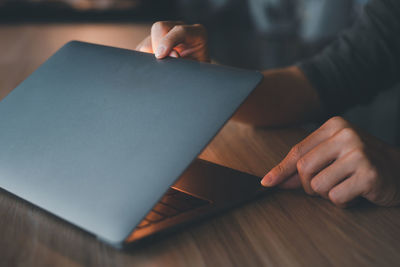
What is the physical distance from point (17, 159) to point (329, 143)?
14.2 inches

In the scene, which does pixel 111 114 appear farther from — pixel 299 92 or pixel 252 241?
pixel 299 92

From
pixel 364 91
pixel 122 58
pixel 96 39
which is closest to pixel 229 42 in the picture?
pixel 96 39

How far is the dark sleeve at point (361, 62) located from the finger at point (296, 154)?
1.14 feet

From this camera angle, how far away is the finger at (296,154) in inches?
18.2

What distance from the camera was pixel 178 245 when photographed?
36cm

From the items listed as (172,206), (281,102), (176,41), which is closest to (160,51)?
(176,41)

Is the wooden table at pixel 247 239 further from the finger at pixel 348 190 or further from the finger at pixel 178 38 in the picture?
the finger at pixel 178 38

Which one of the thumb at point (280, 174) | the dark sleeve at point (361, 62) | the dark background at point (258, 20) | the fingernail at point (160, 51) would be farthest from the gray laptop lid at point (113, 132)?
the dark background at point (258, 20)

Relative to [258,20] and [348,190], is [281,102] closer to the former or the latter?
[348,190]

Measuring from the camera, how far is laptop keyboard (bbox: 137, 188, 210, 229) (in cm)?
38

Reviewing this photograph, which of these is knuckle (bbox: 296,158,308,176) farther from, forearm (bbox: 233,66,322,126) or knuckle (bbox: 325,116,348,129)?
forearm (bbox: 233,66,322,126)

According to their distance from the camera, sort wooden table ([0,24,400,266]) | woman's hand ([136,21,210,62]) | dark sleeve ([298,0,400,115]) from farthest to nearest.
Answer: dark sleeve ([298,0,400,115]) < woman's hand ([136,21,210,62]) < wooden table ([0,24,400,266])

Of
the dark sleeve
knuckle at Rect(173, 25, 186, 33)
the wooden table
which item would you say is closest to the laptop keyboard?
the wooden table

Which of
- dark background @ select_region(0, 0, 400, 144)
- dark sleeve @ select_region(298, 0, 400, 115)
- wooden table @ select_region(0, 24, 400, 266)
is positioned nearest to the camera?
wooden table @ select_region(0, 24, 400, 266)
